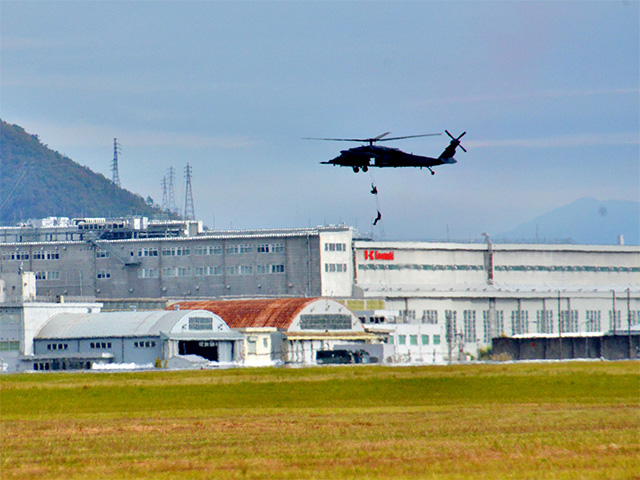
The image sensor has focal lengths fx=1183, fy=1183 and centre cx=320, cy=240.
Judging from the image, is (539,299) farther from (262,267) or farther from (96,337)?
(96,337)

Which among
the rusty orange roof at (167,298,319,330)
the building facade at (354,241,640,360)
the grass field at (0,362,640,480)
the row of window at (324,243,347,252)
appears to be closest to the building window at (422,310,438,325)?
the building facade at (354,241,640,360)

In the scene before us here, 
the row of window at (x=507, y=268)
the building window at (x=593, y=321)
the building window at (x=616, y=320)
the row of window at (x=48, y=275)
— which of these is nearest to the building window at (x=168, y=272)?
the row of window at (x=48, y=275)

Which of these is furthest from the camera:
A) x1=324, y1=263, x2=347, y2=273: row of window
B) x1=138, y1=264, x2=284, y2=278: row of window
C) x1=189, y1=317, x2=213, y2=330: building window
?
x1=138, y1=264, x2=284, y2=278: row of window

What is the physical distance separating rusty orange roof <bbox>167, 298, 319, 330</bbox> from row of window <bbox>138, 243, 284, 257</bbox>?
928 inches

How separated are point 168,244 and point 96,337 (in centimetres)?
5004

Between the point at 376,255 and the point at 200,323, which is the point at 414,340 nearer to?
the point at 376,255

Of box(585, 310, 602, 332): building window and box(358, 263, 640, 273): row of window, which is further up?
box(358, 263, 640, 273): row of window

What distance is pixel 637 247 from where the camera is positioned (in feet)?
641

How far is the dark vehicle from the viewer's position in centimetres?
12038

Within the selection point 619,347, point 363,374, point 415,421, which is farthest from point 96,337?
point 415,421

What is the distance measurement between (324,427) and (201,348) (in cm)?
7630

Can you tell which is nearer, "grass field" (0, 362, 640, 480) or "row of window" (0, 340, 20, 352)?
"grass field" (0, 362, 640, 480)

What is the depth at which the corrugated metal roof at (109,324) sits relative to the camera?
395ft

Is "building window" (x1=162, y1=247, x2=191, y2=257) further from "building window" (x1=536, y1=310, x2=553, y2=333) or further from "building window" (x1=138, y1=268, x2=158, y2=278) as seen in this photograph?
"building window" (x1=536, y1=310, x2=553, y2=333)
